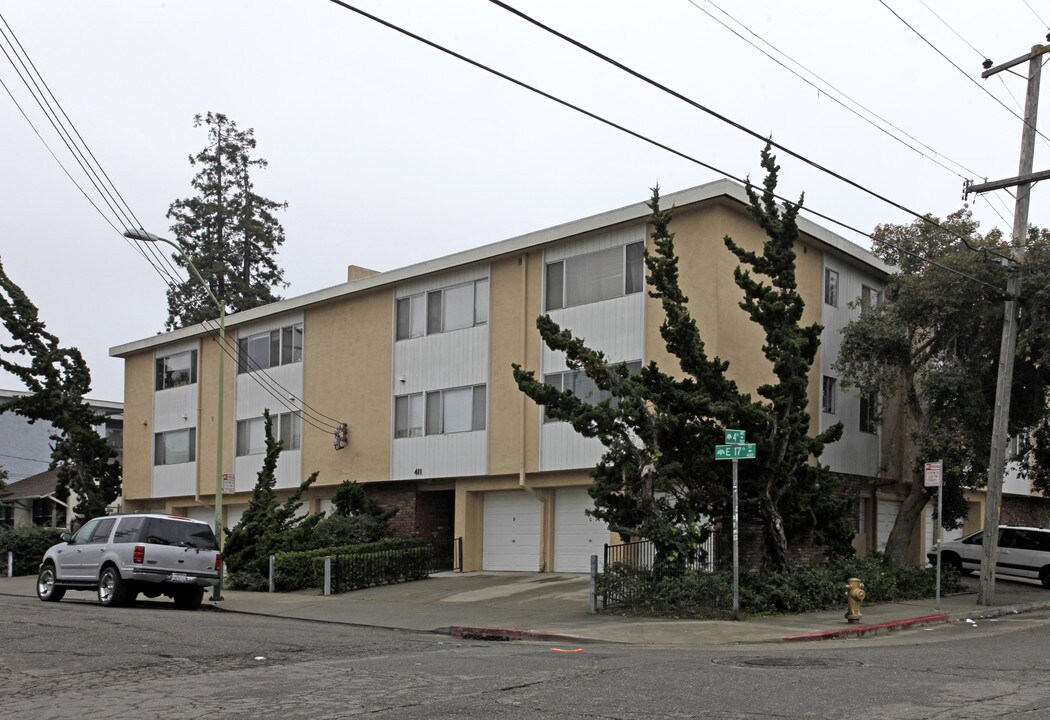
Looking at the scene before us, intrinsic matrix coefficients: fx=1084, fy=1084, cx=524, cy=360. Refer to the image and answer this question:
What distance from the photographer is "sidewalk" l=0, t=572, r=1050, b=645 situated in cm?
1596

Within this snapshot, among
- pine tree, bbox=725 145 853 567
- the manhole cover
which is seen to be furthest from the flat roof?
the manhole cover

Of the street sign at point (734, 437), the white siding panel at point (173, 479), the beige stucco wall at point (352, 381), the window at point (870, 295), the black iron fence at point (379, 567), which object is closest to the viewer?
the street sign at point (734, 437)

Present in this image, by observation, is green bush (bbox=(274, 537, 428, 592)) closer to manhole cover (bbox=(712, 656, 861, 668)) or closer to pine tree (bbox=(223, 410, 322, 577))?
pine tree (bbox=(223, 410, 322, 577))

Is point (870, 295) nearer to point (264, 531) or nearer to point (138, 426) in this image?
point (264, 531)

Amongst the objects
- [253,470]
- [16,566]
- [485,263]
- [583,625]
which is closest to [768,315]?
[583,625]

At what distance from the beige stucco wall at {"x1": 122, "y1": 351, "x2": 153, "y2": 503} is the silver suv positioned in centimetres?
1774

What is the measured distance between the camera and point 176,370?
37.9 m

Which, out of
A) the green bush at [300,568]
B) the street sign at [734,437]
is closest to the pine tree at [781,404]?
the street sign at [734,437]

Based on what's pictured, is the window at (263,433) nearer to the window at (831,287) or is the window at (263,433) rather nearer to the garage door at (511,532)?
the garage door at (511,532)

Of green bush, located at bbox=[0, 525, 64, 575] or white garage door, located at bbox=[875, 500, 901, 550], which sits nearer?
white garage door, located at bbox=[875, 500, 901, 550]

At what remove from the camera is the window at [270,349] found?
33125mm

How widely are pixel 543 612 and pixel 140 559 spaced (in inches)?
292

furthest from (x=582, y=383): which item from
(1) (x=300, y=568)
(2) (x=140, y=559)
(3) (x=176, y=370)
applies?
(3) (x=176, y=370)

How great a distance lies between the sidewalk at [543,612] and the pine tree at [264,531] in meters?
1.18
